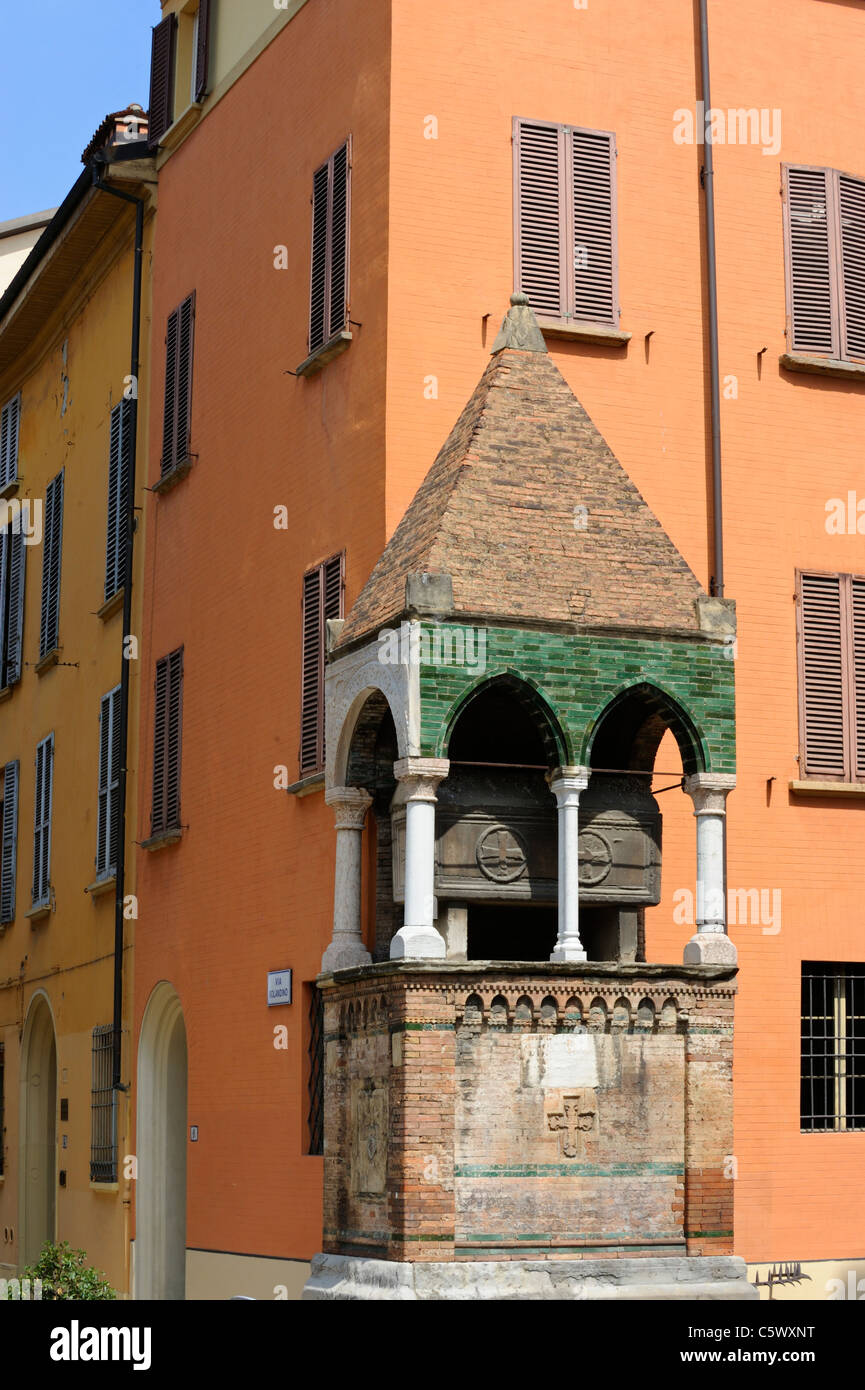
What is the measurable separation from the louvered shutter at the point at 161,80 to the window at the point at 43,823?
8.01 metres

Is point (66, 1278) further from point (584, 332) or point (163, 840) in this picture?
point (584, 332)

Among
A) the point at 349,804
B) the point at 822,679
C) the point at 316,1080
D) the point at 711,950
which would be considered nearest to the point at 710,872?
the point at 711,950

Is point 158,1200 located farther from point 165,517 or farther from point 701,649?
point 701,649

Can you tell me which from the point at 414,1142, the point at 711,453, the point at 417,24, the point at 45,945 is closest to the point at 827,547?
the point at 711,453

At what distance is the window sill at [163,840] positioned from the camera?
20344 mm

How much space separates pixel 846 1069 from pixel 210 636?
7.40 m

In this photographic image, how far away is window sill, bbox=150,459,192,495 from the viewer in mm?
20766

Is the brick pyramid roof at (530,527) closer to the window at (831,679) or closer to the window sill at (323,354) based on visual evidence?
the window sill at (323,354)

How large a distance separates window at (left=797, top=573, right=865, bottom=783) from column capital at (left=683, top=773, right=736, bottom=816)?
3540 mm

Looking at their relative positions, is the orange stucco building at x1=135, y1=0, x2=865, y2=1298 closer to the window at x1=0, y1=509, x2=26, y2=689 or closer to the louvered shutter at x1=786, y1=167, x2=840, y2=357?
the louvered shutter at x1=786, y1=167, x2=840, y2=357

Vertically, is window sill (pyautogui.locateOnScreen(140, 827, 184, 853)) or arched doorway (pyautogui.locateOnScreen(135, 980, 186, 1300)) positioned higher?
window sill (pyautogui.locateOnScreen(140, 827, 184, 853))

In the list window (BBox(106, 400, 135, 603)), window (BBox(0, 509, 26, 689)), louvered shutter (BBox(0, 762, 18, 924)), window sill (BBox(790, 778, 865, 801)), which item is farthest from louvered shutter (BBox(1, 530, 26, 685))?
window sill (BBox(790, 778, 865, 801))

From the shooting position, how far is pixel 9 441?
3055 cm
